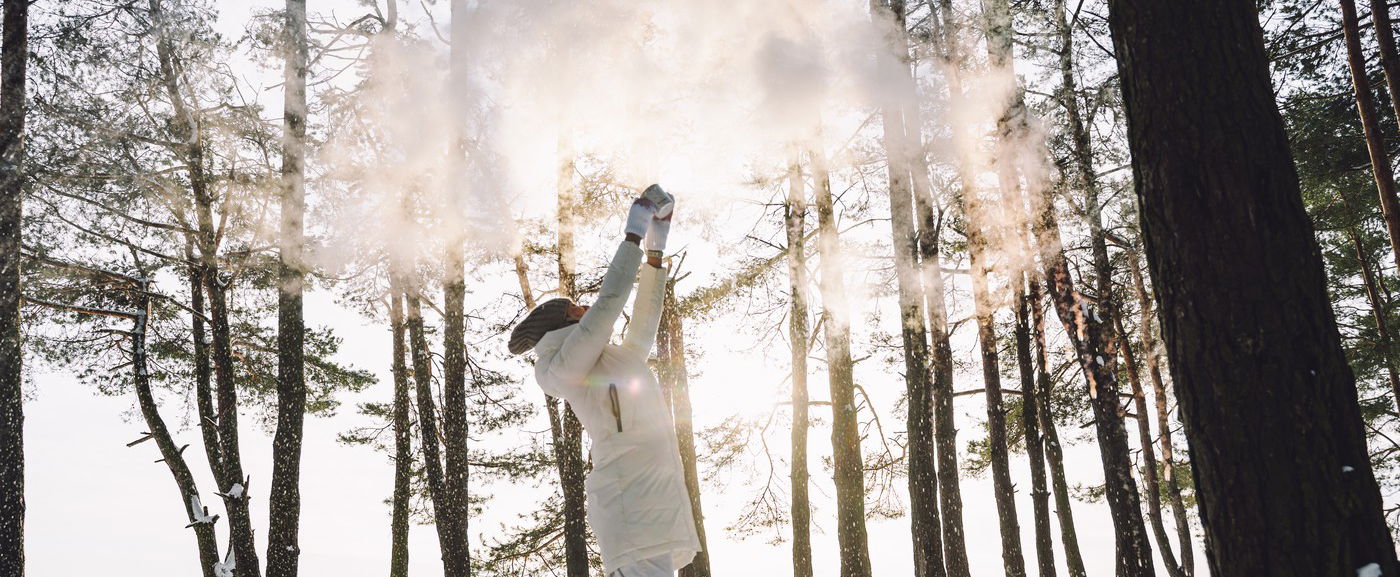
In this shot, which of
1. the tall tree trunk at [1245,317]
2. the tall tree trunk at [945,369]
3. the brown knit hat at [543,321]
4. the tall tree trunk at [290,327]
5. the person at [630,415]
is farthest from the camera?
the tall tree trunk at [945,369]

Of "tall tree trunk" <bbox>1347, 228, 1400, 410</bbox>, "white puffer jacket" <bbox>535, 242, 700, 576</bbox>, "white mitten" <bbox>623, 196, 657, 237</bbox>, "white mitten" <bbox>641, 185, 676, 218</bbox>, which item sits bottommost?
"white puffer jacket" <bbox>535, 242, 700, 576</bbox>

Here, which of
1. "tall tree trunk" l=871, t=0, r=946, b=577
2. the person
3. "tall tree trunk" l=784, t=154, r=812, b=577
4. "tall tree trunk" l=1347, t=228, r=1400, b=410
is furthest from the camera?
"tall tree trunk" l=1347, t=228, r=1400, b=410

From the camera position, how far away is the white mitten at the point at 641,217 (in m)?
2.95

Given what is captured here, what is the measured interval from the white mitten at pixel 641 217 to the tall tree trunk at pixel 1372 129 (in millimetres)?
8365

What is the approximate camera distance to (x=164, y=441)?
387 inches

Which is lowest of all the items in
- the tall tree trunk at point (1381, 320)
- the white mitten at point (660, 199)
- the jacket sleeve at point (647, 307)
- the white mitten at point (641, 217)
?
the jacket sleeve at point (647, 307)

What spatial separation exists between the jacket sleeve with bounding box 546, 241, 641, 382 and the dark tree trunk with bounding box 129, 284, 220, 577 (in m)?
9.11

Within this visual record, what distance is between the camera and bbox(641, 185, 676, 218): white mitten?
2.96 m

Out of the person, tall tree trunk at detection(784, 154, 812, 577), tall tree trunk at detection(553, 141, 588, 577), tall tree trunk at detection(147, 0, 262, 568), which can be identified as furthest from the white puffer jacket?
tall tree trunk at detection(147, 0, 262, 568)

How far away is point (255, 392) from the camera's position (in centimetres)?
1271

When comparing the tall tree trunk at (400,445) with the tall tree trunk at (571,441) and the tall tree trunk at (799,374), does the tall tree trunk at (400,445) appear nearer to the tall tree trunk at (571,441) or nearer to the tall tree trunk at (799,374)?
the tall tree trunk at (571,441)

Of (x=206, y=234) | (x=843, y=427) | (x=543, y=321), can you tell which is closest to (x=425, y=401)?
(x=206, y=234)

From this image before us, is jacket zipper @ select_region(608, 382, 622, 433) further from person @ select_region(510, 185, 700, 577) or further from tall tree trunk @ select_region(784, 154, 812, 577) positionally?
tall tree trunk @ select_region(784, 154, 812, 577)

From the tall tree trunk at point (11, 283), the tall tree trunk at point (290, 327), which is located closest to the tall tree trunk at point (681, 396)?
the tall tree trunk at point (290, 327)
